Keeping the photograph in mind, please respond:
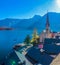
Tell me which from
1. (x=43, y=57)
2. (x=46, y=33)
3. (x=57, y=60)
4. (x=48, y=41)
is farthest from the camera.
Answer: (x=46, y=33)

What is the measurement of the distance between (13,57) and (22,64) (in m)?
8.07

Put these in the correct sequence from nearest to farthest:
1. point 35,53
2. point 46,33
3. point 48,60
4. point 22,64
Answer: point 22,64 → point 48,60 → point 35,53 → point 46,33

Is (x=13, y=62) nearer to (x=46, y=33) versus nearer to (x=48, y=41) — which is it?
(x=48, y=41)

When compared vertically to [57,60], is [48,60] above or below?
below

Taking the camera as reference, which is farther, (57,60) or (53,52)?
(53,52)

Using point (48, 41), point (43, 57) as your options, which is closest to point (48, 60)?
point (43, 57)

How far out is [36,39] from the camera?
252ft

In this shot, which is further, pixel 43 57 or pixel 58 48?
pixel 58 48

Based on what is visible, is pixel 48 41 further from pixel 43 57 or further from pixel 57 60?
pixel 57 60

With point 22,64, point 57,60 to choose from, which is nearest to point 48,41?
point 22,64

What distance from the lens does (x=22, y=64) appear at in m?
23.0

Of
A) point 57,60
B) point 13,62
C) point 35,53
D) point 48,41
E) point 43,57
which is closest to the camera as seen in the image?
point 57,60

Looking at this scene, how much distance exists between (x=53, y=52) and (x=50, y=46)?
2.31 m

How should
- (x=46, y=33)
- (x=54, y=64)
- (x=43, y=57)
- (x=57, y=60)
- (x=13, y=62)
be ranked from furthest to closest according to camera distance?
(x=46, y=33) < (x=43, y=57) < (x=13, y=62) < (x=57, y=60) < (x=54, y=64)
